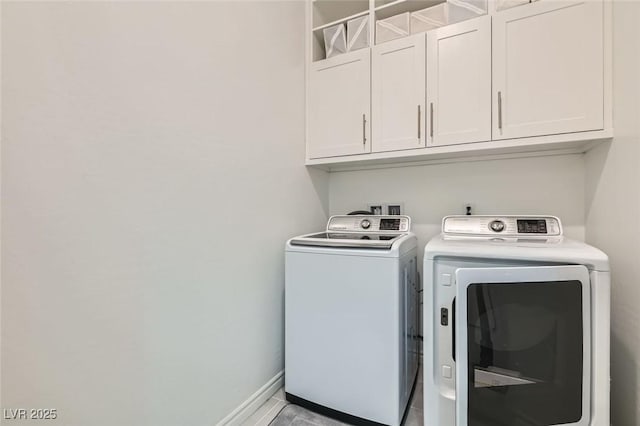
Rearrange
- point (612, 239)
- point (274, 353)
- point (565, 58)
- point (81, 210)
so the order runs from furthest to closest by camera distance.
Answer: point (274, 353) < point (565, 58) < point (612, 239) < point (81, 210)

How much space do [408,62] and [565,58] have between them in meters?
0.79

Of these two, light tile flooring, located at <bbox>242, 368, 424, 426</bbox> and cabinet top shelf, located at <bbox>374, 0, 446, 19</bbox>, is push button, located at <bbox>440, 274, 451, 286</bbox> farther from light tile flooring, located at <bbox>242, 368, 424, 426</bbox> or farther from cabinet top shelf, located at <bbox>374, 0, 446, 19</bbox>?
cabinet top shelf, located at <bbox>374, 0, 446, 19</bbox>

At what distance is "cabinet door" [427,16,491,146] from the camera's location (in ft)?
5.11

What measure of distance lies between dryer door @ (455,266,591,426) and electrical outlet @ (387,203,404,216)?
3.81 feet

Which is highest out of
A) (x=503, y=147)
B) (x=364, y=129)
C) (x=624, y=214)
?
(x=364, y=129)

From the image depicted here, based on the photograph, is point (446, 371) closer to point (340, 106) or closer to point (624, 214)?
point (624, 214)

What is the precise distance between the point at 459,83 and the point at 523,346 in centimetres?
140

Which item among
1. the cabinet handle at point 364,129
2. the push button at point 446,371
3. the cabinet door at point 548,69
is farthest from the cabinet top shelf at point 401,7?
the push button at point 446,371

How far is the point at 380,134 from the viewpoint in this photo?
6.06 feet

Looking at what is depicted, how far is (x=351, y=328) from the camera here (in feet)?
4.63

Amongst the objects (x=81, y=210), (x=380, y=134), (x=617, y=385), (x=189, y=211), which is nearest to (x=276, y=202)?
(x=189, y=211)

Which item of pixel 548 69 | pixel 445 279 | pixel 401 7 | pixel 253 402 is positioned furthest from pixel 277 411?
pixel 401 7

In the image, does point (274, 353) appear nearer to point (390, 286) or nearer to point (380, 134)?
point (390, 286)

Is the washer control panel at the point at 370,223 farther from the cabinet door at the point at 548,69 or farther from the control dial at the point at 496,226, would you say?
the cabinet door at the point at 548,69
